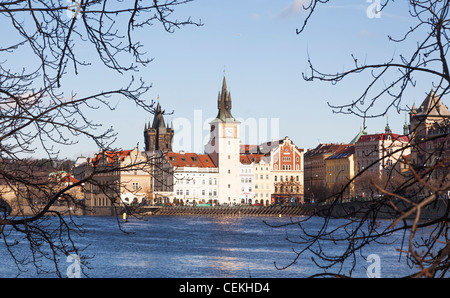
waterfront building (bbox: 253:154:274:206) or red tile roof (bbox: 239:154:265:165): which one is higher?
red tile roof (bbox: 239:154:265:165)

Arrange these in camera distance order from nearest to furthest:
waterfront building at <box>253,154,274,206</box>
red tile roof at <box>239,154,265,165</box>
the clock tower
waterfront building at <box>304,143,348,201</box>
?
the clock tower < waterfront building at <box>253,154,274,206</box> < red tile roof at <box>239,154,265,165</box> < waterfront building at <box>304,143,348,201</box>

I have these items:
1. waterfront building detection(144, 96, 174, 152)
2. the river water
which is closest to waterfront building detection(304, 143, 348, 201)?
waterfront building detection(144, 96, 174, 152)

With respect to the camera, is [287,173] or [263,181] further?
[287,173]

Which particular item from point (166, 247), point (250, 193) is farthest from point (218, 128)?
point (166, 247)

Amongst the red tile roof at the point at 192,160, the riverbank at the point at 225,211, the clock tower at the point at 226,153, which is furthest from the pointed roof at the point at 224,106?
the riverbank at the point at 225,211

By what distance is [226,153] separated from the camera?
86.1 m

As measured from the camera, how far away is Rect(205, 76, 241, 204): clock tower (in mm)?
85812

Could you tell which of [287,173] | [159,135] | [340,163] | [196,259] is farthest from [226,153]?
[196,259]

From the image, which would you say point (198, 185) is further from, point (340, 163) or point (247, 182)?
point (340, 163)

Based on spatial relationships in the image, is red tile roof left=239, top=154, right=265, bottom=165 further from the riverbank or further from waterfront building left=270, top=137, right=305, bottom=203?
the riverbank

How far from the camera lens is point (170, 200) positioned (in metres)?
85.1

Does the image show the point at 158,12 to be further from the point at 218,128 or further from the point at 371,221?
the point at 218,128

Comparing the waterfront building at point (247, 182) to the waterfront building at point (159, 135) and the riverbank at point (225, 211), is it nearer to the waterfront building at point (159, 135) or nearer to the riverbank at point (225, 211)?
the riverbank at point (225, 211)
